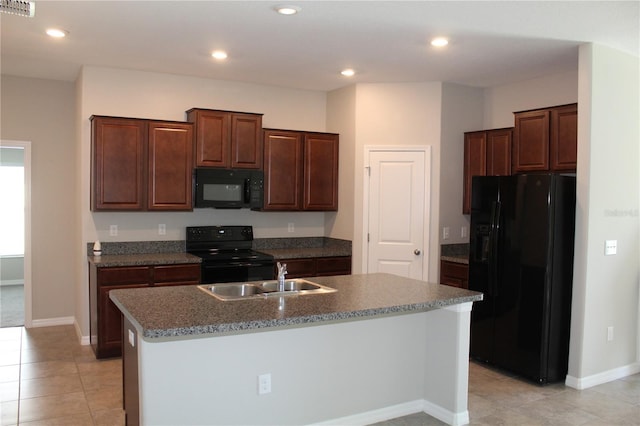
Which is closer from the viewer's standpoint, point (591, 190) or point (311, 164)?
point (591, 190)

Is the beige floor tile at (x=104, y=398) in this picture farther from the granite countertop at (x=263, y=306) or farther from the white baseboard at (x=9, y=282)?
the white baseboard at (x=9, y=282)

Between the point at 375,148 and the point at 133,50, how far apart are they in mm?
2529

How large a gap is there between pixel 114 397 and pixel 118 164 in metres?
2.13

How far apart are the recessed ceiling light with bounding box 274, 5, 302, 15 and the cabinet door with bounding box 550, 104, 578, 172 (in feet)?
8.20

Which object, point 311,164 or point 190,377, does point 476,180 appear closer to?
point 311,164

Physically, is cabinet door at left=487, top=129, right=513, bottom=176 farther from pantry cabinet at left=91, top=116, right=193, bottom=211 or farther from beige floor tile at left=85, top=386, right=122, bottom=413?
beige floor tile at left=85, top=386, right=122, bottom=413

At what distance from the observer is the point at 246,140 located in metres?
5.42

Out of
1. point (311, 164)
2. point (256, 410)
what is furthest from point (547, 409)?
point (311, 164)

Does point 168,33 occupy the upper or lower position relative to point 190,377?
upper

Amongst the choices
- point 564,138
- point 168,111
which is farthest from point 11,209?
point 564,138

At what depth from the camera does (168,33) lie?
405 centimetres

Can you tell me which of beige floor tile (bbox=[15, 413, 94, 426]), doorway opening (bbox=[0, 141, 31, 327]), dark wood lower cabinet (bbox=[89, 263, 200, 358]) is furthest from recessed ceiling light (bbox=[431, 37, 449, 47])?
doorway opening (bbox=[0, 141, 31, 327])

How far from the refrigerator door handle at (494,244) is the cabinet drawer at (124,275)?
3.00m

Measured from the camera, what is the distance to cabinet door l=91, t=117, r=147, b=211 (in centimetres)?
489
